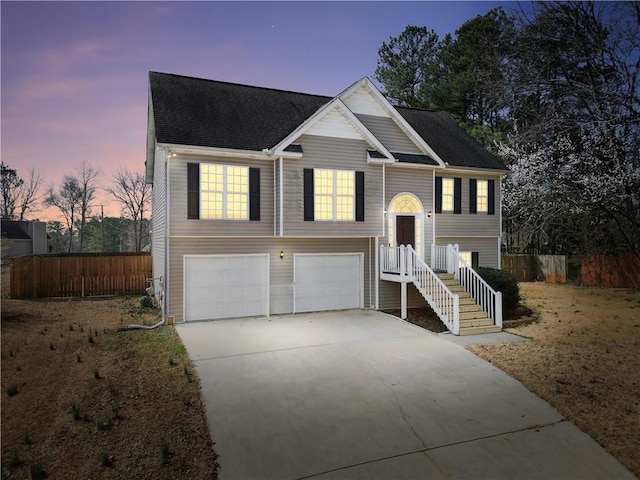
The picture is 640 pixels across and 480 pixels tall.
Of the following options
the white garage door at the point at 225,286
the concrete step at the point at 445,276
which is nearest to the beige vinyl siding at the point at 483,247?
the concrete step at the point at 445,276

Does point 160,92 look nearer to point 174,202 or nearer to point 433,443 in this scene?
point 174,202

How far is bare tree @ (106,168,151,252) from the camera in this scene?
102 ft

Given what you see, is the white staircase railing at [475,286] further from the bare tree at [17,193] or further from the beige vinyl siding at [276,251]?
the bare tree at [17,193]

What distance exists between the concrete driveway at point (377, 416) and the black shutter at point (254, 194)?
14.2 feet

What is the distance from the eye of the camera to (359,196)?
40.9 feet

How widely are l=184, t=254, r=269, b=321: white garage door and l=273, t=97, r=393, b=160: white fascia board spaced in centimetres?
370

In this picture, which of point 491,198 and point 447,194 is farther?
point 491,198

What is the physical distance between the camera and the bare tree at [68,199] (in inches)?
1148

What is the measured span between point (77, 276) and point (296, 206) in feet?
35.5

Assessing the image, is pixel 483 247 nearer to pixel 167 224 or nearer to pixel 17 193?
pixel 167 224

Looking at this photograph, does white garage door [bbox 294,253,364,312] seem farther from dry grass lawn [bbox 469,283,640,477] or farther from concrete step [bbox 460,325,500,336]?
dry grass lawn [bbox 469,283,640,477]

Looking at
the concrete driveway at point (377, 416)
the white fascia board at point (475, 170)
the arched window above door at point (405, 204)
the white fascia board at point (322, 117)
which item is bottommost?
the concrete driveway at point (377, 416)

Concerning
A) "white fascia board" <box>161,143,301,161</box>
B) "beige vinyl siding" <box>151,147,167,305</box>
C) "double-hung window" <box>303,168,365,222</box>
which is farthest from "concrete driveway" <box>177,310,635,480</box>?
"white fascia board" <box>161,143,301,161</box>

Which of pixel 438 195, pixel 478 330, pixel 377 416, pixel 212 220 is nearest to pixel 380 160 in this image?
pixel 438 195
